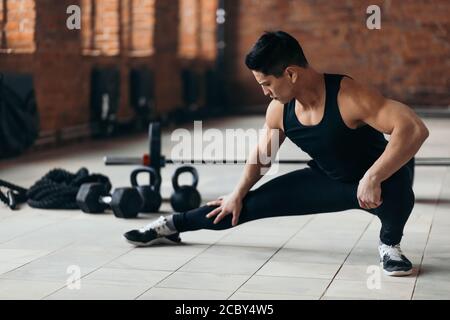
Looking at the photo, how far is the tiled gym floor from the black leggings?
170 millimetres

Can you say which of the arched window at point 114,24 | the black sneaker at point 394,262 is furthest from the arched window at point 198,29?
the black sneaker at point 394,262

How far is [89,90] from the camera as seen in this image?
9.71 metres

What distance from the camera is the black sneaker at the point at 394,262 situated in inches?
138

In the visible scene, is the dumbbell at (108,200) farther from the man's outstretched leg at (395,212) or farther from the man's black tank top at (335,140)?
the man's outstretched leg at (395,212)

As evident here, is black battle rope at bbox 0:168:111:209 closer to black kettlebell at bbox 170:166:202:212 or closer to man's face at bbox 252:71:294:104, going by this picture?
Answer: black kettlebell at bbox 170:166:202:212

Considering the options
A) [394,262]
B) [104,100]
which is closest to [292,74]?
[394,262]

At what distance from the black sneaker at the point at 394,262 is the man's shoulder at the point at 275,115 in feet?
2.12

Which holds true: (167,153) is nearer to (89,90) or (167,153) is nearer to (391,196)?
(89,90)

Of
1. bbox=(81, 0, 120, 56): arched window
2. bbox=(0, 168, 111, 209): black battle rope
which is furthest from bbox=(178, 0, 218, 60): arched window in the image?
bbox=(0, 168, 111, 209): black battle rope

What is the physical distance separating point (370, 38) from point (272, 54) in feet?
36.1

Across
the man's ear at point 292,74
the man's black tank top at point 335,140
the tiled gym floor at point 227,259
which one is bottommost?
the tiled gym floor at point 227,259

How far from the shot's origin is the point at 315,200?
12.2 feet
